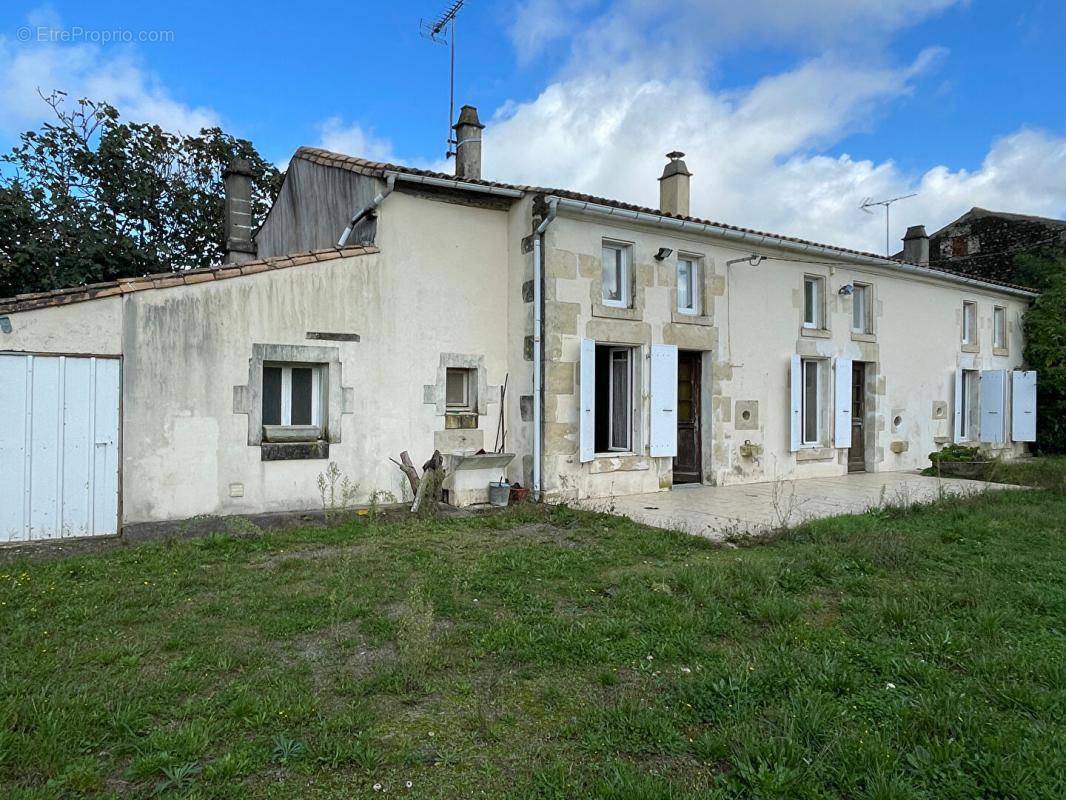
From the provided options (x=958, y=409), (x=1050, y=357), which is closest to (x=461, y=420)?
(x=958, y=409)

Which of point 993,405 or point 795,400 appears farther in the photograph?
point 993,405

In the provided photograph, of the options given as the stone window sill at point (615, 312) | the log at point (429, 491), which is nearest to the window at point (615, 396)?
the stone window sill at point (615, 312)

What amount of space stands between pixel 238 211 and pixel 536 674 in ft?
36.3

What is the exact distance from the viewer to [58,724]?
2.56 meters

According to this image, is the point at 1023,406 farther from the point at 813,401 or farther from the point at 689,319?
the point at 689,319

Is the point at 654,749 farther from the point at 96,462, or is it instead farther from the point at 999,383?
the point at 999,383

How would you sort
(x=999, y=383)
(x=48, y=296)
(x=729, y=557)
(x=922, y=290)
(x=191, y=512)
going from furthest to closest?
(x=999, y=383), (x=922, y=290), (x=191, y=512), (x=48, y=296), (x=729, y=557)

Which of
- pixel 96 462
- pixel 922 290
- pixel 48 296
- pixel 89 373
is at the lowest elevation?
pixel 96 462

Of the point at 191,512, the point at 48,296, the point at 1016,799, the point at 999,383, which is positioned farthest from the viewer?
the point at 999,383

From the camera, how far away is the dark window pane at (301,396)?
7.57 meters

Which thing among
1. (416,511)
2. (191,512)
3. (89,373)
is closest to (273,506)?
(191,512)

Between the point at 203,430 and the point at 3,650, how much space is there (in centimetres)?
364

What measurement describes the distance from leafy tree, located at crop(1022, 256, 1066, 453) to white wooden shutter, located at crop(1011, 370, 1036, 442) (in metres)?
0.87

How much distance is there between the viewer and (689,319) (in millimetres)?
9742
